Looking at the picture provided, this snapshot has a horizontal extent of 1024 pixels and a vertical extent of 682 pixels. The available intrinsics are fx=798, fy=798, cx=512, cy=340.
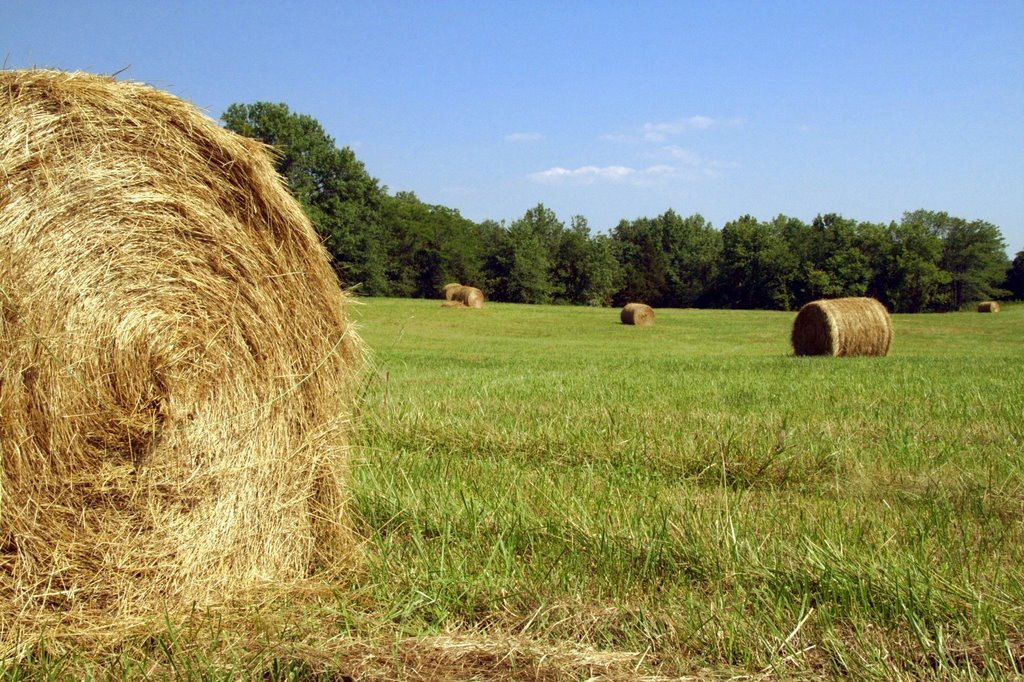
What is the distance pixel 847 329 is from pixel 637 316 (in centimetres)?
1829

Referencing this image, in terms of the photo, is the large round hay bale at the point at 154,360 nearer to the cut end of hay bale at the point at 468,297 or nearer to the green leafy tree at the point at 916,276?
the cut end of hay bale at the point at 468,297

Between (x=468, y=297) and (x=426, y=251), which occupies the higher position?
(x=426, y=251)

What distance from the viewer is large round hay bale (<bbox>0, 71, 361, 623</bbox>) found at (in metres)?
2.87

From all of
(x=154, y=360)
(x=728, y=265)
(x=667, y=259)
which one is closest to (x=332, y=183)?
(x=728, y=265)

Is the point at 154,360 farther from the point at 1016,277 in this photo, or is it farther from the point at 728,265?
the point at 1016,277

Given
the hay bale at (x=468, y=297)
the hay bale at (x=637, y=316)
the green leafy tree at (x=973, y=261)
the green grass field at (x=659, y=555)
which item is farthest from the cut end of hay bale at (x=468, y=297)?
the green leafy tree at (x=973, y=261)

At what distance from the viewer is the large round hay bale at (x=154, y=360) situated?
9.42 ft

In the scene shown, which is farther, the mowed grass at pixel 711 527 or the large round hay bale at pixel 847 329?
the large round hay bale at pixel 847 329

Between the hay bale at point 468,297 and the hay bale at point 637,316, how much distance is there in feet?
30.3

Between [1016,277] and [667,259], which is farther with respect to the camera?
[667,259]

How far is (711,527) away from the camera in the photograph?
3.35m

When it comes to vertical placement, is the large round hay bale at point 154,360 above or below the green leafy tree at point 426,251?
below

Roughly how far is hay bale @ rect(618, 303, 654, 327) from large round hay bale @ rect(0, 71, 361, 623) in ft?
113

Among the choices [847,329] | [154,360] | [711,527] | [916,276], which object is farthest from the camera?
[916,276]
